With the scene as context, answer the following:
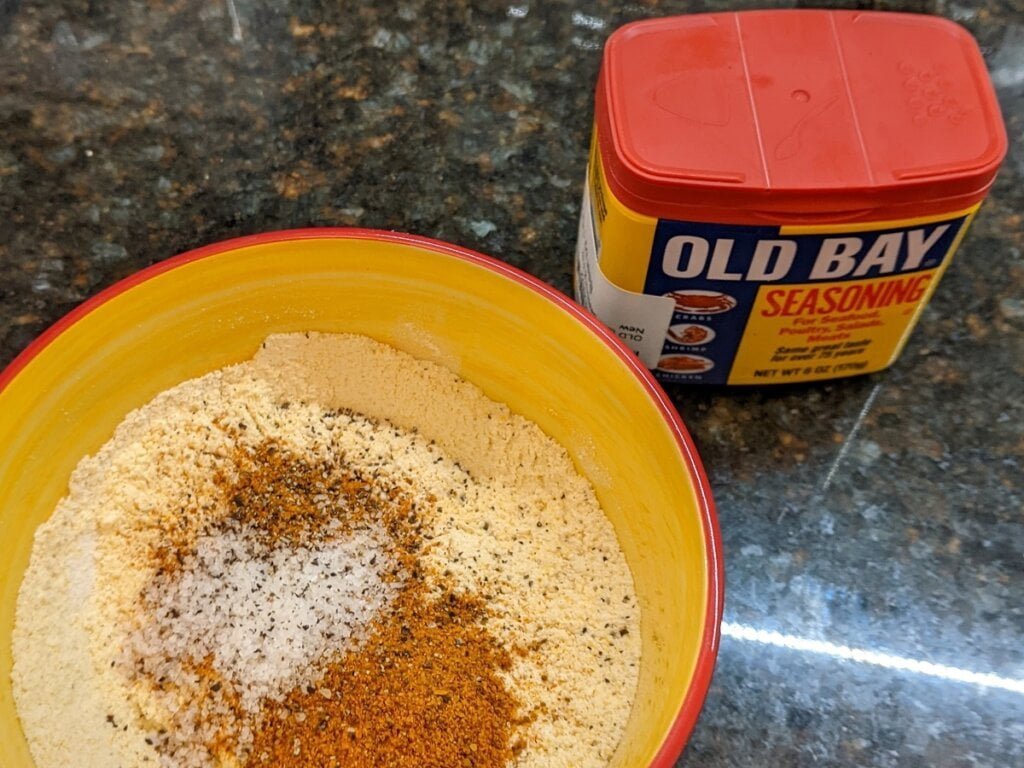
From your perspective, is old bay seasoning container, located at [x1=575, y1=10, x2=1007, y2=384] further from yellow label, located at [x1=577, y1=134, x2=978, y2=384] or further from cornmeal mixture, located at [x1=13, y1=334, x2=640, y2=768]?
cornmeal mixture, located at [x1=13, y1=334, x2=640, y2=768]

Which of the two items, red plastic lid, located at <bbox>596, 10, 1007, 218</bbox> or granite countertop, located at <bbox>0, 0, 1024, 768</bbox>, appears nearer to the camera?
red plastic lid, located at <bbox>596, 10, 1007, 218</bbox>

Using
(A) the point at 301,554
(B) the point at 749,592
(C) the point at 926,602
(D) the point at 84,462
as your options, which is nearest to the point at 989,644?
(C) the point at 926,602

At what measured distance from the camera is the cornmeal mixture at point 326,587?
25.5 inches

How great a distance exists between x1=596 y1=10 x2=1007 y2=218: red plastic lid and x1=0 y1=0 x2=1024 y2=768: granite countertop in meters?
0.24

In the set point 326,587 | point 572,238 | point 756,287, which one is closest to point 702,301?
point 756,287

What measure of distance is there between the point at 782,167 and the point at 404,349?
0.34m

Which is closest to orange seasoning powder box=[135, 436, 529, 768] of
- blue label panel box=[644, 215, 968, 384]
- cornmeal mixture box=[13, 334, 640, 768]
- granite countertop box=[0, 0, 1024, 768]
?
cornmeal mixture box=[13, 334, 640, 768]

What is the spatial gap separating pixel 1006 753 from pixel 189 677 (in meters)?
0.58

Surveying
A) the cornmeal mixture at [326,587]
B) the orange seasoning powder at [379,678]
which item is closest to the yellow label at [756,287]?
the cornmeal mixture at [326,587]

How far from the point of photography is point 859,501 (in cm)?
74

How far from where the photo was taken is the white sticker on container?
0.66 m

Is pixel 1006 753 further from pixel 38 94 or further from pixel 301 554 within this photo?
pixel 38 94

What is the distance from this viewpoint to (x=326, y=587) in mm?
700

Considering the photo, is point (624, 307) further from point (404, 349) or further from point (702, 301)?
point (404, 349)
